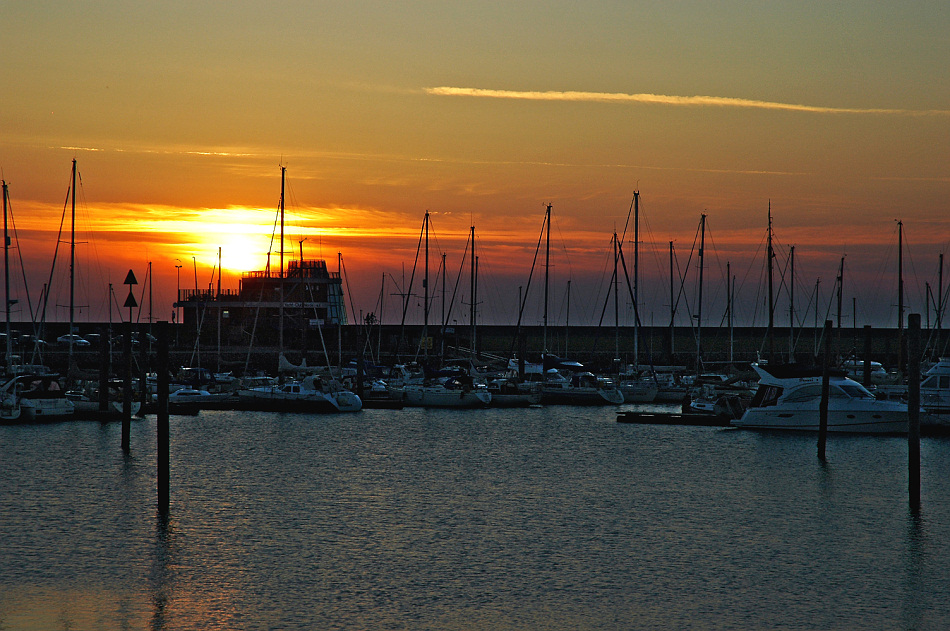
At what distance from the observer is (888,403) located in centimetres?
4384

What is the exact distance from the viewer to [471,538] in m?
24.0

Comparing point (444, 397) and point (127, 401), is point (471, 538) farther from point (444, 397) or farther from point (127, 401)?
point (444, 397)

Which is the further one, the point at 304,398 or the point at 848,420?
the point at 304,398

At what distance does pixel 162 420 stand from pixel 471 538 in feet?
27.6

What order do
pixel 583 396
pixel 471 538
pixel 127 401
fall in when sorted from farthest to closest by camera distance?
pixel 583 396, pixel 127 401, pixel 471 538

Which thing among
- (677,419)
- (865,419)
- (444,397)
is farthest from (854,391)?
(444,397)

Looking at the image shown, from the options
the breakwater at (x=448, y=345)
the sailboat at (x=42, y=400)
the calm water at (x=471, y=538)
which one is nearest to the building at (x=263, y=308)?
the breakwater at (x=448, y=345)

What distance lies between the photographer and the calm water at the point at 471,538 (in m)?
17.9

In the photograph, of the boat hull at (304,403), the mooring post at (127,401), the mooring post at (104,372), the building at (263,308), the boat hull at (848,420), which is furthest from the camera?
the building at (263,308)

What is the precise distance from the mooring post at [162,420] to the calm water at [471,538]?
0.82 m

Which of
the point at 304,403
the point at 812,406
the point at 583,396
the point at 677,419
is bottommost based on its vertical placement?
the point at 677,419

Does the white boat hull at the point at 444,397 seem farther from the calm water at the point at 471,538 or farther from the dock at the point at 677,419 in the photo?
the calm water at the point at 471,538

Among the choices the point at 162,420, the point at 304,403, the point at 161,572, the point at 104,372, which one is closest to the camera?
the point at 161,572

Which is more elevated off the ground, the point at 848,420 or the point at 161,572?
the point at 848,420
